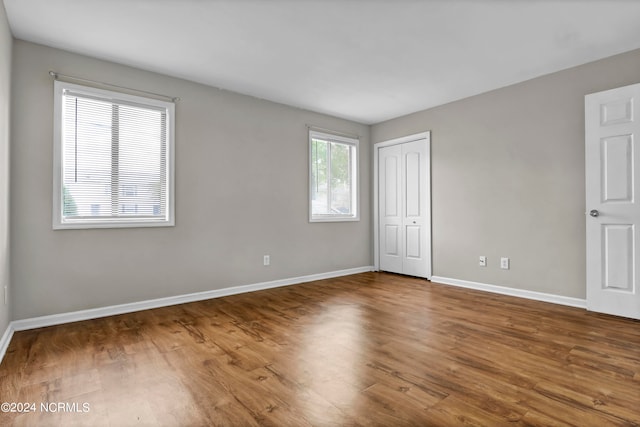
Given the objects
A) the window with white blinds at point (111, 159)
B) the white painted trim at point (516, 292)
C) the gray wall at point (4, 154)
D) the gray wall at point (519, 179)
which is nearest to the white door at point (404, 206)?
the gray wall at point (519, 179)

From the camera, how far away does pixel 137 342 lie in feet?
8.59

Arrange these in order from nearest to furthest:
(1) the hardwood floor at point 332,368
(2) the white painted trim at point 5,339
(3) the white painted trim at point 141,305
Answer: (1) the hardwood floor at point 332,368, (2) the white painted trim at point 5,339, (3) the white painted trim at point 141,305

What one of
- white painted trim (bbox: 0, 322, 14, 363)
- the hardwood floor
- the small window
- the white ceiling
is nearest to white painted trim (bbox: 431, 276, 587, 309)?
the hardwood floor

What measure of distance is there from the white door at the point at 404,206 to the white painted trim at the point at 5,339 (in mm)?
4706

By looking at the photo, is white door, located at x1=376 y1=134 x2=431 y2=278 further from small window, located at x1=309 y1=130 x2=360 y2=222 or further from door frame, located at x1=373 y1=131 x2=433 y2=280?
small window, located at x1=309 y1=130 x2=360 y2=222

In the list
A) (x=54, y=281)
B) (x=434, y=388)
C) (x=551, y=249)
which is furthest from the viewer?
(x=551, y=249)

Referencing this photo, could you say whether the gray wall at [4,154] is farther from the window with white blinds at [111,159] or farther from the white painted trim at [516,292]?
the white painted trim at [516,292]

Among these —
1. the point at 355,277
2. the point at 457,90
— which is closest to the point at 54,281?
the point at 355,277

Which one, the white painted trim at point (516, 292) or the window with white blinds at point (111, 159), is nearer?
the window with white blinds at point (111, 159)

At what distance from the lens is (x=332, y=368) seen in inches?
84.6

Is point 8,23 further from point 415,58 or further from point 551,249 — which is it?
point 551,249

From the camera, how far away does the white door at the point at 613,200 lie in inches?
123

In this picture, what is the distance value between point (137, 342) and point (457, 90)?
14.6 feet

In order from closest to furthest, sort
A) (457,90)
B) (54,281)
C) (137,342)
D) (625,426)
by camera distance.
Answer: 1. (625,426)
2. (137,342)
3. (54,281)
4. (457,90)
